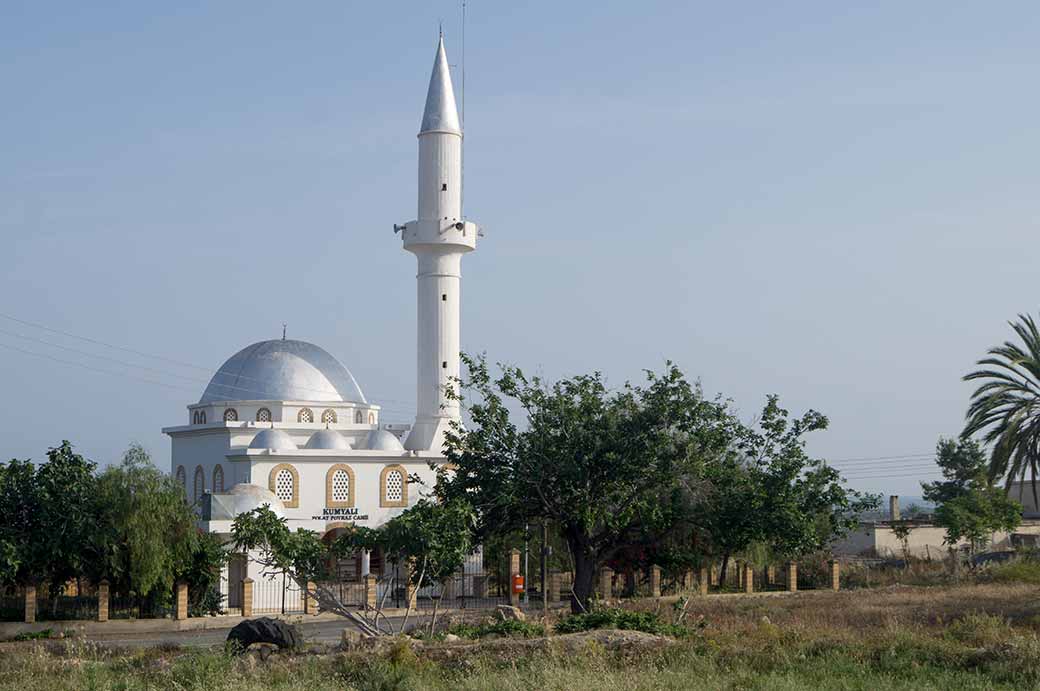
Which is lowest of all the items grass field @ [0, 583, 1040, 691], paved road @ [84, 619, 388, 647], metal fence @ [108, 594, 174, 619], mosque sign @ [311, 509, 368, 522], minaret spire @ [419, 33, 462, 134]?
paved road @ [84, 619, 388, 647]

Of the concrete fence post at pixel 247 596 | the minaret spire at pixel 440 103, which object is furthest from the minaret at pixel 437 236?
the concrete fence post at pixel 247 596

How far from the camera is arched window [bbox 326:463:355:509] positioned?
47.6 m

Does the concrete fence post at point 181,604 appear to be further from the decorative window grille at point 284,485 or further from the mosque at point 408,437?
the decorative window grille at point 284,485

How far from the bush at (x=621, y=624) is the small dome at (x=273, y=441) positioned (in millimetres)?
27608

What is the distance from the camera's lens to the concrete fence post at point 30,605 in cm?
3062

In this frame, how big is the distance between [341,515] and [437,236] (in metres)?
10.6

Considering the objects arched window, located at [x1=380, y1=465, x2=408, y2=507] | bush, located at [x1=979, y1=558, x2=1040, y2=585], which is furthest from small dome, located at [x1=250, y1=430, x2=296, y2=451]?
bush, located at [x1=979, y1=558, x2=1040, y2=585]

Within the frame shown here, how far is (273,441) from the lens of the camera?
4806 cm

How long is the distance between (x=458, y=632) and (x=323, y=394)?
109ft

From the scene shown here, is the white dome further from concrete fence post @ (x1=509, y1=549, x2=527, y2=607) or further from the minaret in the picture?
concrete fence post @ (x1=509, y1=549, x2=527, y2=607)

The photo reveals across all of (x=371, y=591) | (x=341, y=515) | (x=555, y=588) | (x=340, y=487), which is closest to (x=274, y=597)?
(x=371, y=591)

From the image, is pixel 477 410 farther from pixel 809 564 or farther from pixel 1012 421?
pixel 809 564

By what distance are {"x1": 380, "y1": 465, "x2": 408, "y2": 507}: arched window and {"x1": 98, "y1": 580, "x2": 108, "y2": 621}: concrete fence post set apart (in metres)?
17.4

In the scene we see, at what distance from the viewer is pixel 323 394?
178 feet
